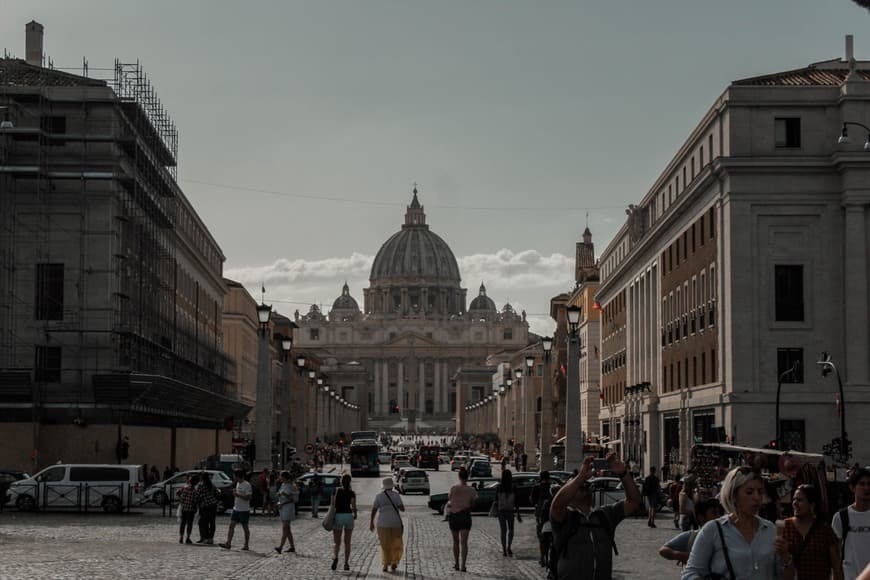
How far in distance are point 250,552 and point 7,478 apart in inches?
842

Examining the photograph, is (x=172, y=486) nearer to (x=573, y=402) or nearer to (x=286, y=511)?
(x=573, y=402)

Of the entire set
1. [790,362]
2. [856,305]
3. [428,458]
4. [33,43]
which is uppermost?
[33,43]

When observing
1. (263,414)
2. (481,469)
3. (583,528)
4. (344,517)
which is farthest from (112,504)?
(583,528)

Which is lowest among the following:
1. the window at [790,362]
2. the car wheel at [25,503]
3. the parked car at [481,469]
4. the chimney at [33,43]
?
the car wheel at [25,503]

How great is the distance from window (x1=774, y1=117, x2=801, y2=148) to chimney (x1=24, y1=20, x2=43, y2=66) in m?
Result: 30.9

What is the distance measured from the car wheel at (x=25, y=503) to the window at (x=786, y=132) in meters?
27.6

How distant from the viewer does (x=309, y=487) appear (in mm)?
51750

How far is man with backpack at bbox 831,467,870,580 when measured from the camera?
12281 mm

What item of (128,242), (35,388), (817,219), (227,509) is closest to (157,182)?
(128,242)

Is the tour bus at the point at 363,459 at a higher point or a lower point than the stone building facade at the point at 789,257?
lower

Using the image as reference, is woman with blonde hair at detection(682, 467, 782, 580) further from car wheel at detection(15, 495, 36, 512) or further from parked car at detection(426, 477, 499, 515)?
parked car at detection(426, 477, 499, 515)

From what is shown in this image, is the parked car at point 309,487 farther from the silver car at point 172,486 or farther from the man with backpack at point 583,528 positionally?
the man with backpack at point 583,528

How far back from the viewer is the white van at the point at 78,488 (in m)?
44.1

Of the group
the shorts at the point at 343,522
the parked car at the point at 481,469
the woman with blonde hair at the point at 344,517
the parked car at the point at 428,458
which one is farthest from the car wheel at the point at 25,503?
the parked car at the point at 428,458
